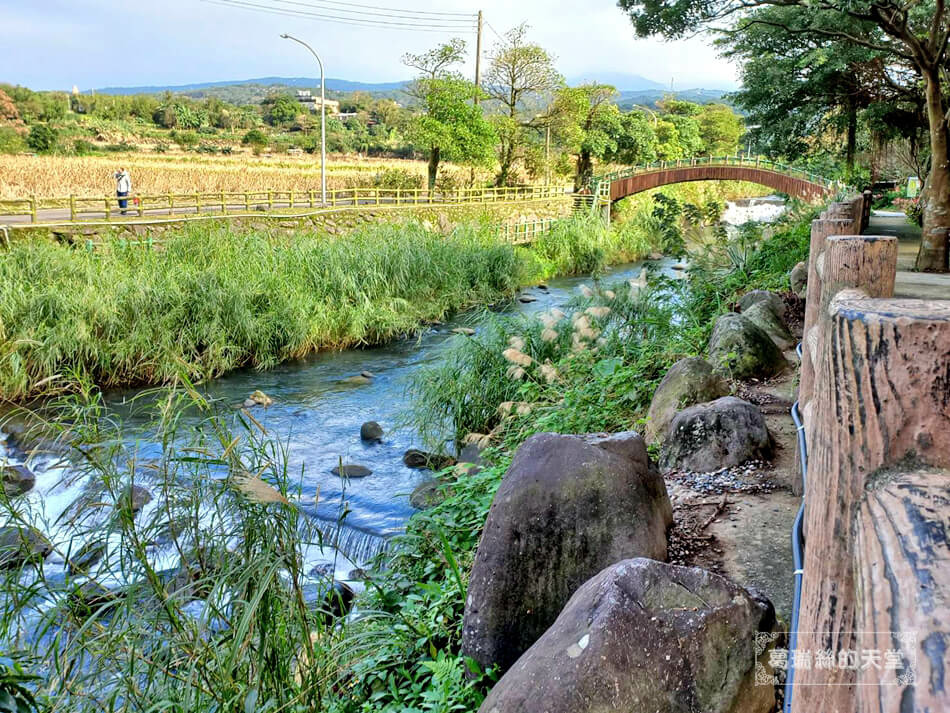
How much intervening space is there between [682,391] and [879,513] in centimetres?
424

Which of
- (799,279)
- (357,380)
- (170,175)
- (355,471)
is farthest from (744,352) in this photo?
(170,175)

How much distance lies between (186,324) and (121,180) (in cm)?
941

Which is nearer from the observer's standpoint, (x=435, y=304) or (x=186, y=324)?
(x=186, y=324)

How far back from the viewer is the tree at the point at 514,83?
1201 inches

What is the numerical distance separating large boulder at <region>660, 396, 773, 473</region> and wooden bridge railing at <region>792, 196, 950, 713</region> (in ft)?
10.8

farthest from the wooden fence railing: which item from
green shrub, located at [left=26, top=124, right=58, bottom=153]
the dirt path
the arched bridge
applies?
green shrub, located at [left=26, top=124, right=58, bottom=153]

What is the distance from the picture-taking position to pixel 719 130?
52.0 meters

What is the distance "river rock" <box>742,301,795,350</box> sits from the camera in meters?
6.92

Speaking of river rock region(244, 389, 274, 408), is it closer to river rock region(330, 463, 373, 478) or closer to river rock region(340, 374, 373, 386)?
river rock region(340, 374, 373, 386)

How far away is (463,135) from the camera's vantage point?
25922 millimetres

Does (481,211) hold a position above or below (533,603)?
above

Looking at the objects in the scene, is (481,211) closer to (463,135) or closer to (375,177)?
(463,135)

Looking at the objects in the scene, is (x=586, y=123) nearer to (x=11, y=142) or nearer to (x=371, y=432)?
(x=11, y=142)

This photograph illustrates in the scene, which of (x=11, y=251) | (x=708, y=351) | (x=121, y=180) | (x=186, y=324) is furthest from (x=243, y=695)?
(x=121, y=180)
